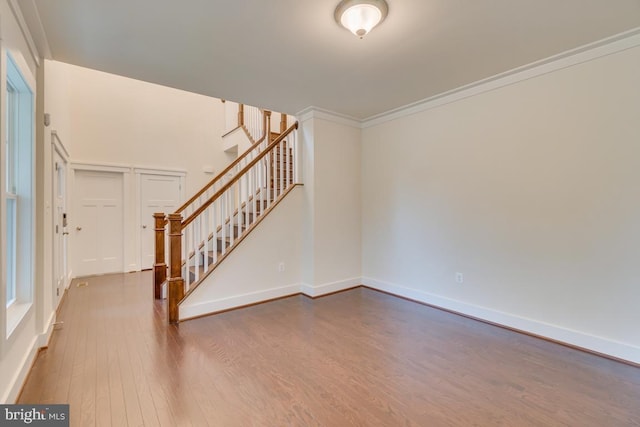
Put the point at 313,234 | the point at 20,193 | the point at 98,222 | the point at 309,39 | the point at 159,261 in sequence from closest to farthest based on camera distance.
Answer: the point at 20,193, the point at 309,39, the point at 159,261, the point at 313,234, the point at 98,222

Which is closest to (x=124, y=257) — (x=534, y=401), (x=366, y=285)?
(x=366, y=285)

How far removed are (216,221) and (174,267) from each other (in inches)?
26.4

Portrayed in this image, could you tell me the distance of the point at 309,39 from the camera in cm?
237

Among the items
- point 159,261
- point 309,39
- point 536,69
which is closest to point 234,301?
point 159,261

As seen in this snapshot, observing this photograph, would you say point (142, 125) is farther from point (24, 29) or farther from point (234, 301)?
point (234, 301)

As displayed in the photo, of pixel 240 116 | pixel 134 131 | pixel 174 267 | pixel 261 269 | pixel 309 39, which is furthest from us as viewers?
pixel 240 116

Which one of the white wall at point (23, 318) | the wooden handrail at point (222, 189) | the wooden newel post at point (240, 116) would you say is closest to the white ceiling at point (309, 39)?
the white wall at point (23, 318)

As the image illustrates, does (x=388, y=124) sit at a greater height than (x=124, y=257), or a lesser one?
greater

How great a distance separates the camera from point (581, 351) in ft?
8.18

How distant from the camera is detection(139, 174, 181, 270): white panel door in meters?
5.57

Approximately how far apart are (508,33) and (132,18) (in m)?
2.78

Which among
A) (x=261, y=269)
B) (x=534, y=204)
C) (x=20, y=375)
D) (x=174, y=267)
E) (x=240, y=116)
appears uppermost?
(x=240, y=116)

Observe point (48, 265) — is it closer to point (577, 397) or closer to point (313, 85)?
point (313, 85)

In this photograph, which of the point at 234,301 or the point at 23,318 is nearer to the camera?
the point at 23,318
